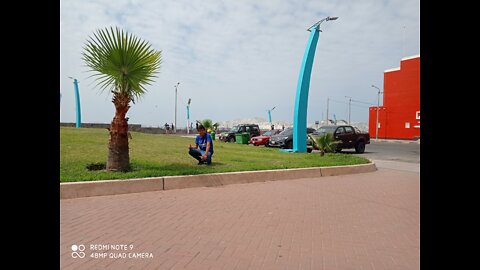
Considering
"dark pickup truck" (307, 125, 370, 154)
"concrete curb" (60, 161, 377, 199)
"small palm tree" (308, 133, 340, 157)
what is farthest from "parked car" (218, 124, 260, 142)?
"concrete curb" (60, 161, 377, 199)

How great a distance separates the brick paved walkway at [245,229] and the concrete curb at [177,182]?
0.23 m

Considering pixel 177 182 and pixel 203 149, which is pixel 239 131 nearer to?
pixel 203 149

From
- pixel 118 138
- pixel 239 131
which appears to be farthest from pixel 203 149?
pixel 239 131

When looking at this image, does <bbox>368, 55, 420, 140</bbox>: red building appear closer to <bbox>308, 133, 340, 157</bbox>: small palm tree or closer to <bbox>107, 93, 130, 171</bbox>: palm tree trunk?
<bbox>308, 133, 340, 157</bbox>: small palm tree

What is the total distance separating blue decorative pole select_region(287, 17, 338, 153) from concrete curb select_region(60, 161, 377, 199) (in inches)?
239

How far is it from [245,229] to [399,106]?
120 feet

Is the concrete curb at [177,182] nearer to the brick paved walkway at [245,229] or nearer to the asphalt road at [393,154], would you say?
the brick paved walkway at [245,229]

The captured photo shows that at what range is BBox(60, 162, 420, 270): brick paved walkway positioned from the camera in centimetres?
305

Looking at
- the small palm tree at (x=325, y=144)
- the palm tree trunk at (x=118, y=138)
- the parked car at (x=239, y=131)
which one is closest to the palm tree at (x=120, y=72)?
the palm tree trunk at (x=118, y=138)

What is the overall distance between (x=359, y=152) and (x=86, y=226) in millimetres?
16500
